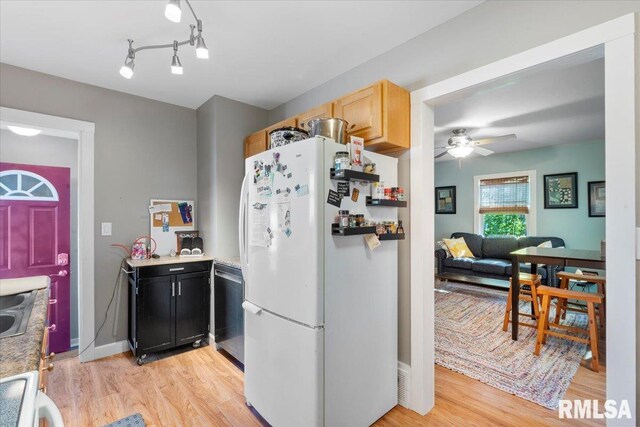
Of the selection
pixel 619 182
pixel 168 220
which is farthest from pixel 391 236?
pixel 168 220

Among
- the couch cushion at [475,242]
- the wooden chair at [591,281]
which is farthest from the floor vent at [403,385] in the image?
the couch cushion at [475,242]

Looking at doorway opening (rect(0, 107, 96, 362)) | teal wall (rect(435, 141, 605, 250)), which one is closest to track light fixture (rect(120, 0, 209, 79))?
doorway opening (rect(0, 107, 96, 362))

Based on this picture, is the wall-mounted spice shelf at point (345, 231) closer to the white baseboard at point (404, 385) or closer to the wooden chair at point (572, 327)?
the white baseboard at point (404, 385)

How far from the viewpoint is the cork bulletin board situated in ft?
10.3

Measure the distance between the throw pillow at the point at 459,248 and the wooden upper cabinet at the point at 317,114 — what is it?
14.6ft

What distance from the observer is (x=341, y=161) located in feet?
5.37

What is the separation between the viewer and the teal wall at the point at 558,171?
4.77 metres

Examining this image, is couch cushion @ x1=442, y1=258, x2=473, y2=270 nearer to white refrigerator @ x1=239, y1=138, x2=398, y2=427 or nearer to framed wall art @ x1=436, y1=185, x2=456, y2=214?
framed wall art @ x1=436, y1=185, x2=456, y2=214

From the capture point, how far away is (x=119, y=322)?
2920 millimetres

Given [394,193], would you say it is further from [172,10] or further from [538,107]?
[538,107]

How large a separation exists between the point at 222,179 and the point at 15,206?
1960 mm

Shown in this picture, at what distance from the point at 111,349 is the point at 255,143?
8.10 ft

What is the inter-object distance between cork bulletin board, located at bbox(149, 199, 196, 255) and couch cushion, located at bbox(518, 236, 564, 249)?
5.45 metres

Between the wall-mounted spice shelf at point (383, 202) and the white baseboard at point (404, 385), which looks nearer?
the wall-mounted spice shelf at point (383, 202)
